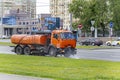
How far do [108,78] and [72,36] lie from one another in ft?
67.2

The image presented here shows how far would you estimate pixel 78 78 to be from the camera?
49.3 ft

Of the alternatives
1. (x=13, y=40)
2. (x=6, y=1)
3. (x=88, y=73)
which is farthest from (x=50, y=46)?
(x=6, y=1)

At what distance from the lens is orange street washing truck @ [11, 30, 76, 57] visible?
34.6 metres

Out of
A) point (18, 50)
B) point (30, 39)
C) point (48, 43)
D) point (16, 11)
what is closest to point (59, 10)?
point (16, 11)

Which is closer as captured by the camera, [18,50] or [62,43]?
[62,43]

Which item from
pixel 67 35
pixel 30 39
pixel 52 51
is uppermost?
pixel 67 35

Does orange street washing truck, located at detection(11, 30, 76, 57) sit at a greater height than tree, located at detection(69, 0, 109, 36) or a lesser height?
lesser

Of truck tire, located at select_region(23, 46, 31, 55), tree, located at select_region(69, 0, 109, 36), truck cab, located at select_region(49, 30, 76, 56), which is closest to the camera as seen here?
truck cab, located at select_region(49, 30, 76, 56)

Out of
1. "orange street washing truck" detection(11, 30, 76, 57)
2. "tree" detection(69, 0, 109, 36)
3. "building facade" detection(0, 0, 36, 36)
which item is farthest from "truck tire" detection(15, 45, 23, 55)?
"building facade" detection(0, 0, 36, 36)

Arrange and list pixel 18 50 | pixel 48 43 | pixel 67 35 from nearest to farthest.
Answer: pixel 67 35 < pixel 48 43 < pixel 18 50

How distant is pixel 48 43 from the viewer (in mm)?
35625

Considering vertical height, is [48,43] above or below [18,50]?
above

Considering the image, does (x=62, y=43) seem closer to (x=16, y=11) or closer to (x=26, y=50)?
(x=26, y=50)

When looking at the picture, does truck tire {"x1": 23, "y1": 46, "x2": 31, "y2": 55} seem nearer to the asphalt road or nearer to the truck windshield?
the asphalt road
